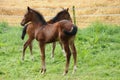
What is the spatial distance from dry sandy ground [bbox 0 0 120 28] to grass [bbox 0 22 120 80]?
6999mm

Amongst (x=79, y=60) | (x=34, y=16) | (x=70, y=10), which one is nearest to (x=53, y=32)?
(x=34, y=16)

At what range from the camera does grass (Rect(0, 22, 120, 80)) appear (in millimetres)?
11203

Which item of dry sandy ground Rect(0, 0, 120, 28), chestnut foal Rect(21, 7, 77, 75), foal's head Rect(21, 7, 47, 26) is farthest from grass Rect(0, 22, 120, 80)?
dry sandy ground Rect(0, 0, 120, 28)

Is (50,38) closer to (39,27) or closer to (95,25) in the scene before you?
Result: (39,27)

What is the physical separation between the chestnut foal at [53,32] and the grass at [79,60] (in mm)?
455

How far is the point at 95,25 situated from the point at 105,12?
7893 mm

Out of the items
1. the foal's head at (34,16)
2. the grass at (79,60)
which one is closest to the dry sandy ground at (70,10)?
the grass at (79,60)

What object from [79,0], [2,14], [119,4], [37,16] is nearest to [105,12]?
[119,4]

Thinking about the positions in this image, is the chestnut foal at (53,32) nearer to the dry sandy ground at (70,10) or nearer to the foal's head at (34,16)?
the foal's head at (34,16)

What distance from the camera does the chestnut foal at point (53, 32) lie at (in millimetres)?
10938

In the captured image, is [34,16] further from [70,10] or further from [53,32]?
[70,10]

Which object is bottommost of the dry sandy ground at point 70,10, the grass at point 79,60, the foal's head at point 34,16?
the dry sandy ground at point 70,10

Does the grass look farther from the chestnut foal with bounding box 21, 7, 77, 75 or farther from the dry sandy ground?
the dry sandy ground

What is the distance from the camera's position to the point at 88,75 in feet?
36.3
